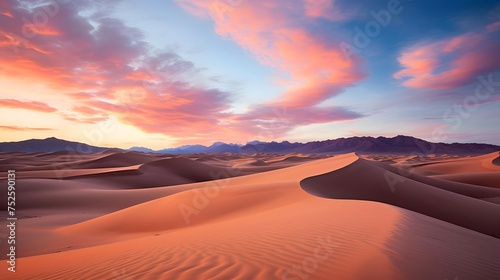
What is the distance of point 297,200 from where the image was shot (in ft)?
28.5

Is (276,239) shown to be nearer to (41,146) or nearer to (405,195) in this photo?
(405,195)

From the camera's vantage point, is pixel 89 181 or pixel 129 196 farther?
pixel 89 181

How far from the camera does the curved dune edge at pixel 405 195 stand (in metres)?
10.1

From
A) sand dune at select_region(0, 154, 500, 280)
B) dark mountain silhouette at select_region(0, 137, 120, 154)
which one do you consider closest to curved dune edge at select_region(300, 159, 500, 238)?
sand dune at select_region(0, 154, 500, 280)

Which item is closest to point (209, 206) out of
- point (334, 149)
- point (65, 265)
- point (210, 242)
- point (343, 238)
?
point (210, 242)

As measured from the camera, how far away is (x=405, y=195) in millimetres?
11961

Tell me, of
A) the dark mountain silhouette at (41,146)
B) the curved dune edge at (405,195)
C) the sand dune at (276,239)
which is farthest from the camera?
the dark mountain silhouette at (41,146)

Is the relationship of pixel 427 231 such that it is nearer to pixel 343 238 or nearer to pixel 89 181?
pixel 343 238

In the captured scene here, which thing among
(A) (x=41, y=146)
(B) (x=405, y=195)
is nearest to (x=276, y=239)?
(B) (x=405, y=195)

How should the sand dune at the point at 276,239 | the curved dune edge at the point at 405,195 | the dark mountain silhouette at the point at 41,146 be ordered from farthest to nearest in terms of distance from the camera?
1. the dark mountain silhouette at the point at 41,146
2. the curved dune edge at the point at 405,195
3. the sand dune at the point at 276,239

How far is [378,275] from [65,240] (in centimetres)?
892

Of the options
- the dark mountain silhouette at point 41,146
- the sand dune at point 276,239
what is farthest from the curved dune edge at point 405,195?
the dark mountain silhouette at point 41,146

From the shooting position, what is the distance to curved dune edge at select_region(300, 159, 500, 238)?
10.1 m

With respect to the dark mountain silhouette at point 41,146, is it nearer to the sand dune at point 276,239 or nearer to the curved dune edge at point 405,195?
the sand dune at point 276,239
